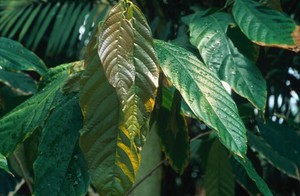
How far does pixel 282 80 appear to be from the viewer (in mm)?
2178

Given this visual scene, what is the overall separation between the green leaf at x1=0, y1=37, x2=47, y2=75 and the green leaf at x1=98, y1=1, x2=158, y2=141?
0.40m

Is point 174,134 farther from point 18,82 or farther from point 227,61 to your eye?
point 18,82

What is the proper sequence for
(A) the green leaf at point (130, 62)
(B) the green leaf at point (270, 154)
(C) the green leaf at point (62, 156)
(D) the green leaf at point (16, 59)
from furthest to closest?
(B) the green leaf at point (270, 154) → (D) the green leaf at point (16, 59) → (C) the green leaf at point (62, 156) → (A) the green leaf at point (130, 62)

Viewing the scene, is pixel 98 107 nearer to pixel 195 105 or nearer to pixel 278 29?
pixel 195 105

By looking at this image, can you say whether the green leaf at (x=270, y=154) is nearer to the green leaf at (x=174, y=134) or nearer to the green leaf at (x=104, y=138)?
the green leaf at (x=174, y=134)

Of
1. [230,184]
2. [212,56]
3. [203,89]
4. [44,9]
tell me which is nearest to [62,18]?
[44,9]

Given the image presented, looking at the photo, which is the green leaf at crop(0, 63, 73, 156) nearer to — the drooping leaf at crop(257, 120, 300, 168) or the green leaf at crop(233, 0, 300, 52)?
the green leaf at crop(233, 0, 300, 52)

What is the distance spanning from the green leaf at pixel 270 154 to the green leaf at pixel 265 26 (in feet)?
1.85

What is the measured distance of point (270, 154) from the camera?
4.87 feet

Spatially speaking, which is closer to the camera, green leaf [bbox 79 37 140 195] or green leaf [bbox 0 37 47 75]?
green leaf [bbox 79 37 140 195]

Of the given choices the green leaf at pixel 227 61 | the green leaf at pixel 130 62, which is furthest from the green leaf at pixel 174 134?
the green leaf at pixel 130 62

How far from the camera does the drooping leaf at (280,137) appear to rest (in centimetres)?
128

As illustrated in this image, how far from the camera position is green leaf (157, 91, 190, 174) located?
88 centimetres

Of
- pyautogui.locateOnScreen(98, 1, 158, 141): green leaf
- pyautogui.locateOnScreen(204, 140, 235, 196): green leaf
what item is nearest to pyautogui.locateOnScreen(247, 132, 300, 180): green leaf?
pyautogui.locateOnScreen(204, 140, 235, 196): green leaf
